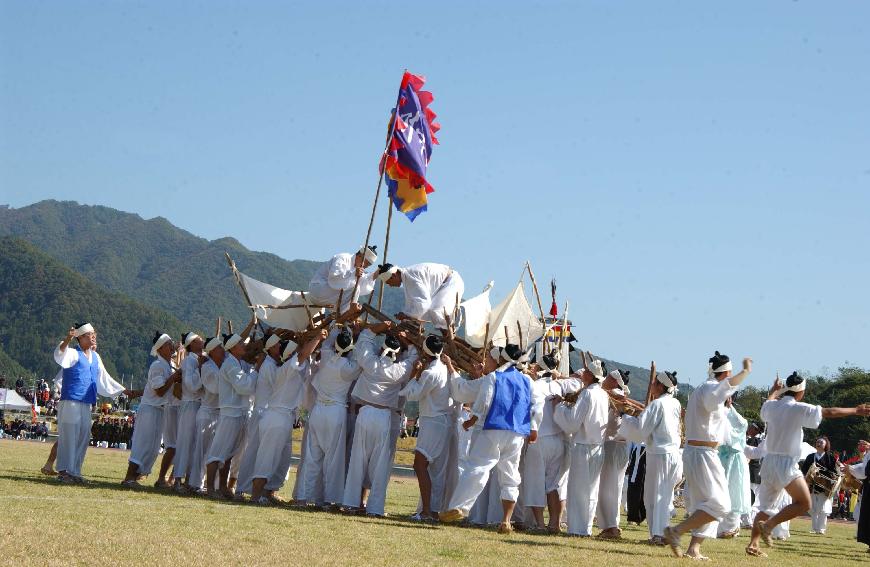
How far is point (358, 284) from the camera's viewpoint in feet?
49.9

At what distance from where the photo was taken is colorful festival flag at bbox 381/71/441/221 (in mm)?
16641

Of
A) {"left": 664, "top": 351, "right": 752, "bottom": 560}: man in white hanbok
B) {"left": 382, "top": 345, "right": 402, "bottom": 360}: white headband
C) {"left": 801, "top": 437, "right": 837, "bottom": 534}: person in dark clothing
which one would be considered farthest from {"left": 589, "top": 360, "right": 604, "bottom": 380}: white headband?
{"left": 801, "top": 437, "right": 837, "bottom": 534}: person in dark clothing

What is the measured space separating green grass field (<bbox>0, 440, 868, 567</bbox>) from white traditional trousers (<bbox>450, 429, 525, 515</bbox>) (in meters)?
0.40

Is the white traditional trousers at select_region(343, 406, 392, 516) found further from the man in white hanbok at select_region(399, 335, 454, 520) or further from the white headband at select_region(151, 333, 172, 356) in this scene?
the white headband at select_region(151, 333, 172, 356)

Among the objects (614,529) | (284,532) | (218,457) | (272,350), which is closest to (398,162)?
(272,350)

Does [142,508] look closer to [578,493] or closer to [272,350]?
[272,350]

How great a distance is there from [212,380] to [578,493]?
17.3ft

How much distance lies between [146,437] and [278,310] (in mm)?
2633

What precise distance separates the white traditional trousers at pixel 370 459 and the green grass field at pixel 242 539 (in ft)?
1.96

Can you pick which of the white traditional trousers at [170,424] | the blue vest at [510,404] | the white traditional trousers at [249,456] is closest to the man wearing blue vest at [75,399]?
the white traditional trousers at [170,424]

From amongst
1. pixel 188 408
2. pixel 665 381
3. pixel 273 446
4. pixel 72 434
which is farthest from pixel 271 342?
pixel 665 381

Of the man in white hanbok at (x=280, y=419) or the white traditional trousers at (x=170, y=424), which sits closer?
the man in white hanbok at (x=280, y=419)

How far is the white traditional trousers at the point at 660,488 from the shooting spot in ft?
43.0

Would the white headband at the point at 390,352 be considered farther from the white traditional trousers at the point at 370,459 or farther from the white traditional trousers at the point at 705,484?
the white traditional trousers at the point at 705,484
